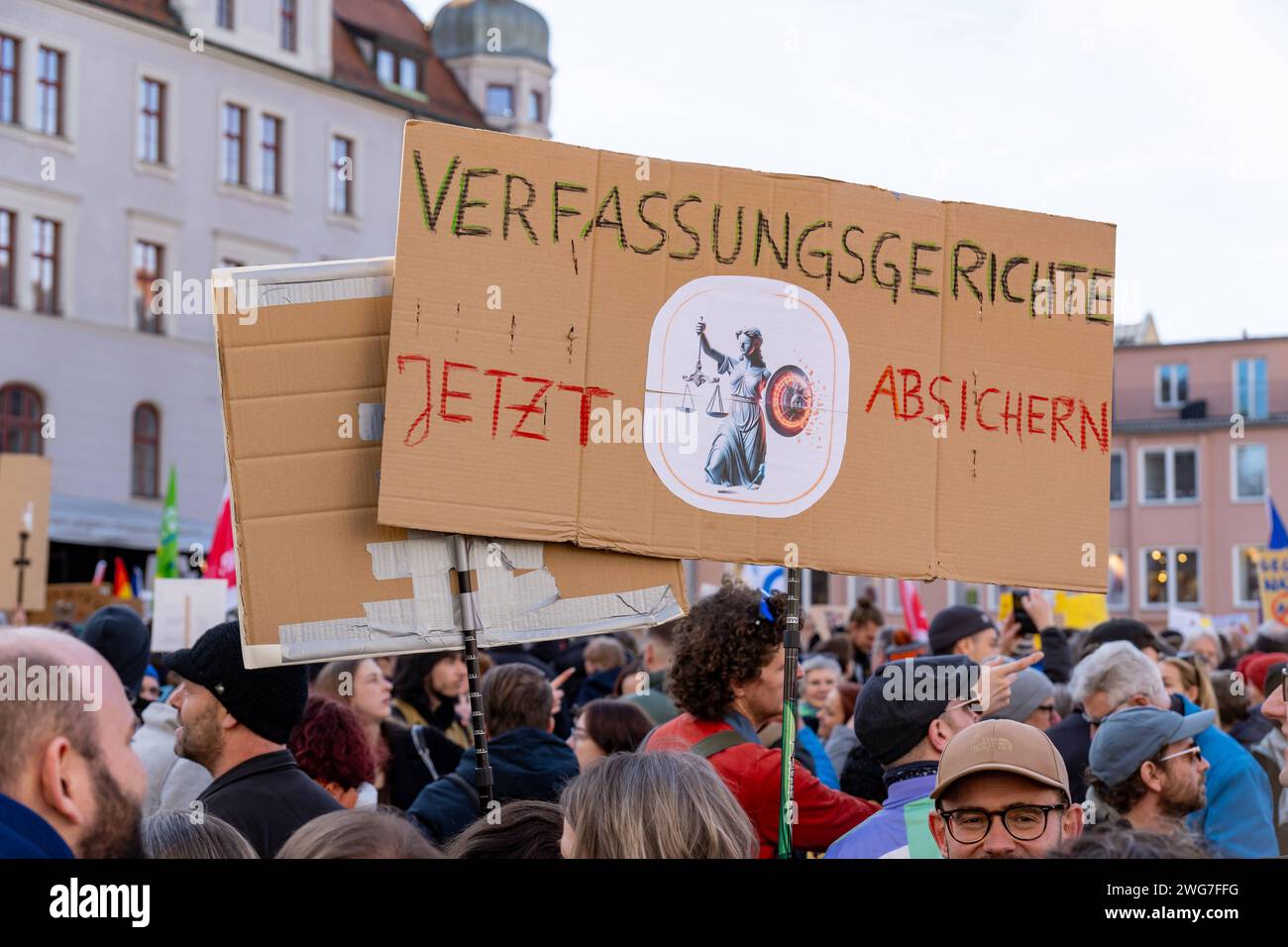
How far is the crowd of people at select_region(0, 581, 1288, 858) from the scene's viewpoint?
2289 millimetres

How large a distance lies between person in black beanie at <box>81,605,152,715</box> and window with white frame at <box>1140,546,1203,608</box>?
47.2 metres

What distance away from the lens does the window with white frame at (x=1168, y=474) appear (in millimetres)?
51969

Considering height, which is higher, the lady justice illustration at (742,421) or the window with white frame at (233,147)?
the window with white frame at (233,147)

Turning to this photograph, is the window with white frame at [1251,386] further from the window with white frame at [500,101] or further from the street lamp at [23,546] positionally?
the street lamp at [23,546]

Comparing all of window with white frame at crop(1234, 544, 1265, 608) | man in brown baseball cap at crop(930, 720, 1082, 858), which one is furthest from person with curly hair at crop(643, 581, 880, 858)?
window with white frame at crop(1234, 544, 1265, 608)

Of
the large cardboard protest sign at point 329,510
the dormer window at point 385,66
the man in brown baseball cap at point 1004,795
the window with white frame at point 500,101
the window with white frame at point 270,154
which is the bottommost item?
the man in brown baseball cap at point 1004,795

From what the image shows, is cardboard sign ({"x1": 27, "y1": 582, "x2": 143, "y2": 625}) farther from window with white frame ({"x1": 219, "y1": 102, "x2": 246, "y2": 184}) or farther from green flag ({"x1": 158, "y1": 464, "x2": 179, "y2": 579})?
window with white frame ({"x1": 219, "y1": 102, "x2": 246, "y2": 184})

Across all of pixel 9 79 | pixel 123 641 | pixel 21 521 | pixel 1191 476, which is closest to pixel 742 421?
pixel 123 641

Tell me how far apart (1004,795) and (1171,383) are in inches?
2022

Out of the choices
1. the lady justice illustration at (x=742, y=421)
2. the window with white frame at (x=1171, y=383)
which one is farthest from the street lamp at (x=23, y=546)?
the window with white frame at (x=1171, y=383)

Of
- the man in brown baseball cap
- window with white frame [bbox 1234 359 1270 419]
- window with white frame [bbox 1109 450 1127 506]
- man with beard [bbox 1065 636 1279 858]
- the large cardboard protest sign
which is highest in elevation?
window with white frame [bbox 1234 359 1270 419]

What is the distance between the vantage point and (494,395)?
405 cm

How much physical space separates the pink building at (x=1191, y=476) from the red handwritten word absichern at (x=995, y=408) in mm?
45393
